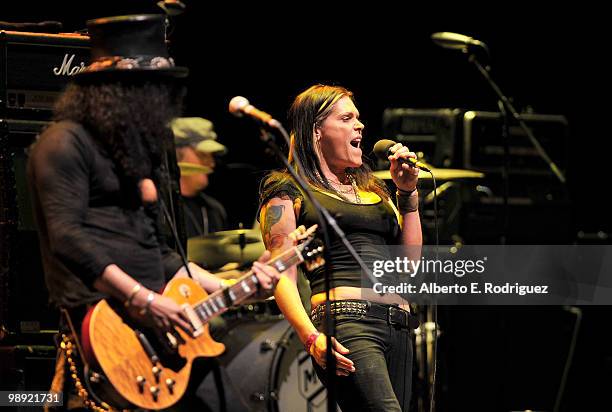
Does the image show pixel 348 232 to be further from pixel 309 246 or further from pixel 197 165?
pixel 197 165

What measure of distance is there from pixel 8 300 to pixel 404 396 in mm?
1776

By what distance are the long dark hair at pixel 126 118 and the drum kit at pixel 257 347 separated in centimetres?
214

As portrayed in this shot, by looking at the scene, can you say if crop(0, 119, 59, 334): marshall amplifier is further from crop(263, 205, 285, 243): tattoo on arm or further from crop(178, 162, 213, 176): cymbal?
crop(178, 162, 213, 176): cymbal

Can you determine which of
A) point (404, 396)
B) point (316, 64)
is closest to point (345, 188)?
point (404, 396)

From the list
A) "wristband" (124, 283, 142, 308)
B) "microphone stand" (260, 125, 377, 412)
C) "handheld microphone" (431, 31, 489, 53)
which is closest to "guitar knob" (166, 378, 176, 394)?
"wristband" (124, 283, 142, 308)

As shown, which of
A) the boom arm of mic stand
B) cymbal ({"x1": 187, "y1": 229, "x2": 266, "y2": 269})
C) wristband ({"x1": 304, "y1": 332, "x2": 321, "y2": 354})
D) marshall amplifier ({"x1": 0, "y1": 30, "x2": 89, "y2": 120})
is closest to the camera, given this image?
wristband ({"x1": 304, "y1": 332, "x2": 321, "y2": 354})

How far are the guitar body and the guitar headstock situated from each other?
1.56ft

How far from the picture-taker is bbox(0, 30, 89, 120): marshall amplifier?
416cm

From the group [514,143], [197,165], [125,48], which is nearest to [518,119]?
[514,143]

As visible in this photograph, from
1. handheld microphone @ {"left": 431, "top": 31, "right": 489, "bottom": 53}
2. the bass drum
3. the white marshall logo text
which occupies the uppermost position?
→ the white marshall logo text

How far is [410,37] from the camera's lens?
7.78 metres

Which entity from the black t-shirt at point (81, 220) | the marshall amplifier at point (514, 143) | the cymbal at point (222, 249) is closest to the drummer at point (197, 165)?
the cymbal at point (222, 249)

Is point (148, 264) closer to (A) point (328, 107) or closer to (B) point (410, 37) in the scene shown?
(A) point (328, 107)

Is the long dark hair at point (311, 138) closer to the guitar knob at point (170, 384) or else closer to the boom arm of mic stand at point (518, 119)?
the guitar knob at point (170, 384)
